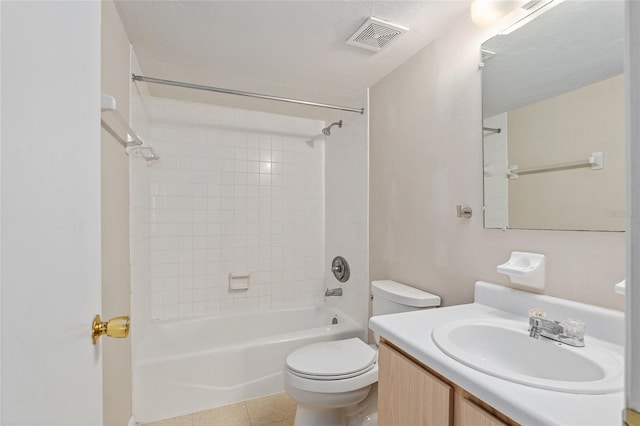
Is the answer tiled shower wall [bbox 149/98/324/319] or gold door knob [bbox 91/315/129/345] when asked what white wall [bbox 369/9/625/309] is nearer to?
tiled shower wall [bbox 149/98/324/319]

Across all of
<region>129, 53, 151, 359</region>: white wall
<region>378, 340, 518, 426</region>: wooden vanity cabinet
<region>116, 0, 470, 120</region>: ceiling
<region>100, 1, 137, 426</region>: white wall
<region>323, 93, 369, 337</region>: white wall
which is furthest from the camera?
<region>323, 93, 369, 337</region>: white wall

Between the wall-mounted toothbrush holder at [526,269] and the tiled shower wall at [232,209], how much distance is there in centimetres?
198

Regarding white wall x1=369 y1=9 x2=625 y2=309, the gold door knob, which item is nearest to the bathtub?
white wall x1=369 y1=9 x2=625 y2=309

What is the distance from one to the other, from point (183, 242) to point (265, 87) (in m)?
1.41

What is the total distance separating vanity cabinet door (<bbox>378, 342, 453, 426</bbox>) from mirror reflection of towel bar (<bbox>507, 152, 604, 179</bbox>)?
2.65 ft

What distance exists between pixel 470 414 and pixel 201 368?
167 centimetres

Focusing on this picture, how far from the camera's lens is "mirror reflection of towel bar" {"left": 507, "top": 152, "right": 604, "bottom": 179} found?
0.92m

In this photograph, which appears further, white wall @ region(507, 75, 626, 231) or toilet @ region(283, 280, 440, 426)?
toilet @ region(283, 280, 440, 426)

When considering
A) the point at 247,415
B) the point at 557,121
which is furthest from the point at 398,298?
the point at 247,415

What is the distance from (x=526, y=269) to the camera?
1.05m

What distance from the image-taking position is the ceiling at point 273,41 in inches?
52.1

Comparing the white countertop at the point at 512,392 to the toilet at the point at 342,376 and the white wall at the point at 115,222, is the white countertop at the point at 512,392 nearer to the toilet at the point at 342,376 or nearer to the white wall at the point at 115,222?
the toilet at the point at 342,376

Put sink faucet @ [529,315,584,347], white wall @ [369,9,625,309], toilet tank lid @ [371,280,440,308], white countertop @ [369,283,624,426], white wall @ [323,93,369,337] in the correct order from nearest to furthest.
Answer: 1. white countertop @ [369,283,624,426]
2. sink faucet @ [529,315,584,347]
3. white wall @ [369,9,625,309]
4. toilet tank lid @ [371,280,440,308]
5. white wall @ [323,93,369,337]
